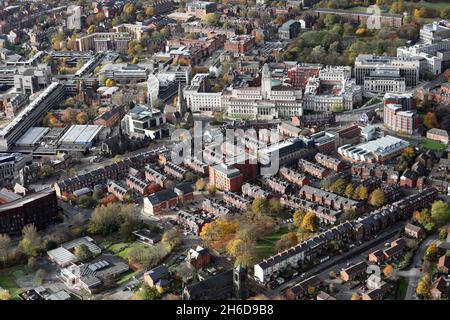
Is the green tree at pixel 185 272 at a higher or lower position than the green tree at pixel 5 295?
higher

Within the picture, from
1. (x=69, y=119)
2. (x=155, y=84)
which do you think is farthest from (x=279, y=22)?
(x=69, y=119)

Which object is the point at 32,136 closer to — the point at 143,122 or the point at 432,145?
the point at 143,122

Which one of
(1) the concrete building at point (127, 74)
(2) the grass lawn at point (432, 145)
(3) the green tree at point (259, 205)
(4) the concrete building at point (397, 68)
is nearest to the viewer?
(3) the green tree at point (259, 205)

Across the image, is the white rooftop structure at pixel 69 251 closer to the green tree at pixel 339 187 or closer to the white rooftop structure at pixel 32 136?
the green tree at pixel 339 187

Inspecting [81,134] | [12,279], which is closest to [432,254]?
[12,279]

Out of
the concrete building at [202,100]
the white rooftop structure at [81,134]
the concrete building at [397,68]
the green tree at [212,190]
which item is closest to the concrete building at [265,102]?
the concrete building at [202,100]

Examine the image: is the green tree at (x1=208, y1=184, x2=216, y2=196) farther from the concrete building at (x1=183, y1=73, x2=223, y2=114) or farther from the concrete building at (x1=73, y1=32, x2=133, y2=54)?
the concrete building at (x1=73, y1=32, x2=133, y2=54)

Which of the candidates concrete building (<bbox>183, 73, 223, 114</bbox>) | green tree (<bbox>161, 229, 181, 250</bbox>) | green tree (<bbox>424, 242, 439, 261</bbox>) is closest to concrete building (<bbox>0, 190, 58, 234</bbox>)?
green tree (<bbox>161, 229, 181, 250</bbox>)
